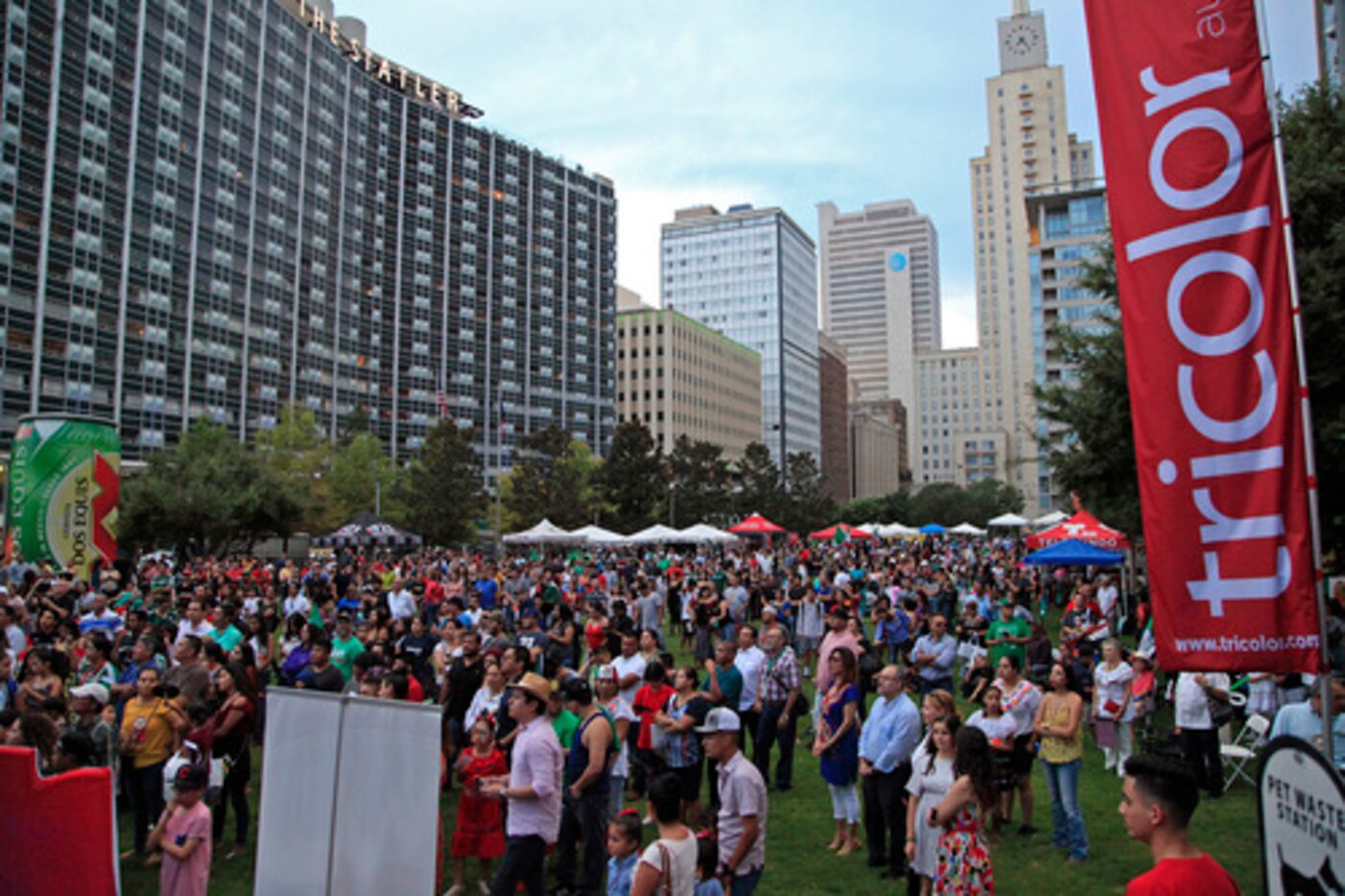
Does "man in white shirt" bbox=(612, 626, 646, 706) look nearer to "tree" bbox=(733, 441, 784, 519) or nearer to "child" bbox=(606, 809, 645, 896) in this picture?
"child" bbox=(606, 809, 645, 896)

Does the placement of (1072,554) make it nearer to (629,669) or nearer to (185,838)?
(629,669)

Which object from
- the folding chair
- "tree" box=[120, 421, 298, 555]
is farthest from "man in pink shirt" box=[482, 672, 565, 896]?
"tree" box=[120, 421, 298, 555]

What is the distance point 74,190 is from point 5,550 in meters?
59.7

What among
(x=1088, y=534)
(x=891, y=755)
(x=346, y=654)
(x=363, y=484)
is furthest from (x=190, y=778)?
(x=363, y=484)

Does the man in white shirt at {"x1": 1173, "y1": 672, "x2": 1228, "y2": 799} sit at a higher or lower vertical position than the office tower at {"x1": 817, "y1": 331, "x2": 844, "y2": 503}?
lower

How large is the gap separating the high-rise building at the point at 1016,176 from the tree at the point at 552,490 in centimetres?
8000

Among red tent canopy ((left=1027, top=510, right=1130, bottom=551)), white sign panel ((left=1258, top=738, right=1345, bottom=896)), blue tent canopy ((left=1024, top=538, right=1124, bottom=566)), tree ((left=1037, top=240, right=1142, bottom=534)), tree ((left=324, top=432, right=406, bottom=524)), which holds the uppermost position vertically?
tree ((left=324, top=432, right=406, bottom=524))

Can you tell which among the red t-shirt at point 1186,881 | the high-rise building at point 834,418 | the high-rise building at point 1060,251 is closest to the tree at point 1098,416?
the red t-shirt at point 1186,881

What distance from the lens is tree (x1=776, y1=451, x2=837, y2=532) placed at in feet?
253

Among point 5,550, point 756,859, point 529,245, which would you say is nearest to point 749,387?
point 529,245

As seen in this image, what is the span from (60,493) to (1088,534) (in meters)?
22.9

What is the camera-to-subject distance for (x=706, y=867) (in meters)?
4.61

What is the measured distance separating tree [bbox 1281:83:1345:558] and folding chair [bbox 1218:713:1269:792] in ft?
7.90

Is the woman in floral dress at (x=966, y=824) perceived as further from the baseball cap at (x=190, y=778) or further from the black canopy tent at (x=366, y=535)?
the black canopy tent at (x=366, y=535)
